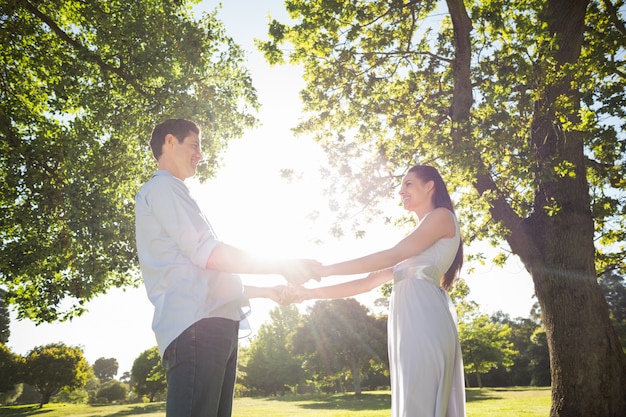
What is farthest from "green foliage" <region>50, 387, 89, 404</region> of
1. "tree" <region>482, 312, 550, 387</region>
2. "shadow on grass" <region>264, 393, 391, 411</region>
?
"tree" <region>482, 312, 550, 387</region>

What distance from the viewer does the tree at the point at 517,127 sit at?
834 cm

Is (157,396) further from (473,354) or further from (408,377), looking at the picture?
(408,377)

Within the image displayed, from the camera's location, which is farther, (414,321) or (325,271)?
(325,271)

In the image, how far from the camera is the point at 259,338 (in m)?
59.2

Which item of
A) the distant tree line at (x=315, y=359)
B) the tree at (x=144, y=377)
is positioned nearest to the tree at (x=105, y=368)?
the distant tree line at (x=315, y=359)

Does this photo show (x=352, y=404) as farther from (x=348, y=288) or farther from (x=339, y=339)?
(x=348, y=288)

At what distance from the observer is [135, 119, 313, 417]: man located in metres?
2.37

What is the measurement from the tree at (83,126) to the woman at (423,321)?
10119mm

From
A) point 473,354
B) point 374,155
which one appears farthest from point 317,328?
point 374,155

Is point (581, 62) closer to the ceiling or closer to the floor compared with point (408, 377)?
closer to the ceiling

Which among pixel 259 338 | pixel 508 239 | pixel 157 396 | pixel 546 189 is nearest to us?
pixel 546 189

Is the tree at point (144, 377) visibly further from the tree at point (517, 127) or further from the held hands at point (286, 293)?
the held hands at point (286, 293)

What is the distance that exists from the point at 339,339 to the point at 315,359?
141 inches

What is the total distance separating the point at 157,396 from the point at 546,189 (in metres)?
84.8
